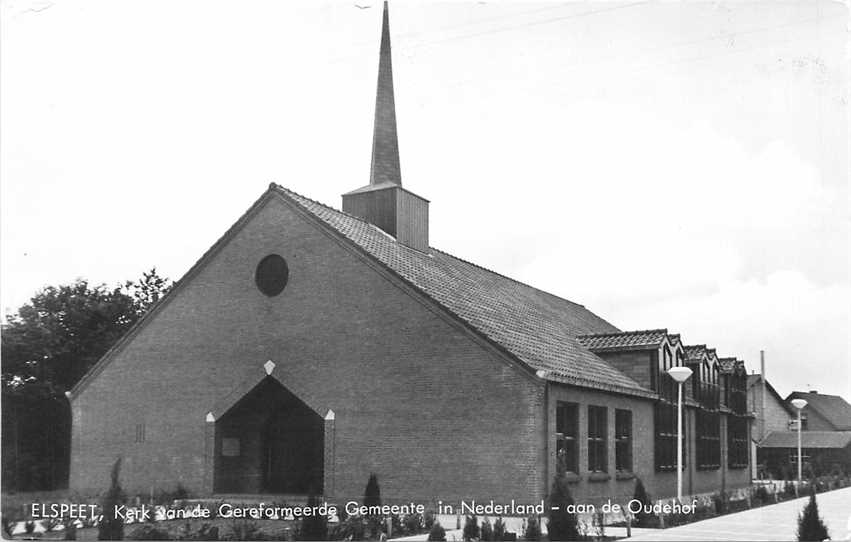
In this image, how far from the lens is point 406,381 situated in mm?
26469

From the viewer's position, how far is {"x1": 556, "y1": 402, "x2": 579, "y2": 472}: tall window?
26.5 m

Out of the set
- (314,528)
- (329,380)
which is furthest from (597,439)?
(314,528)

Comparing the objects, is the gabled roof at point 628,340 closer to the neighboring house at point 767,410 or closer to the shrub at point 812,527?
the shrub at point 812,527

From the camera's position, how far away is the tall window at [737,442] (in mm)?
43094

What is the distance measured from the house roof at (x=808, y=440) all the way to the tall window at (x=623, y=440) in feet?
132

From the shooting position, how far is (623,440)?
3055 centimetres

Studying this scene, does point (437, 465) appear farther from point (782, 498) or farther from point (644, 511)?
point (782, 498)

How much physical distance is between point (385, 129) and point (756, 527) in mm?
18477

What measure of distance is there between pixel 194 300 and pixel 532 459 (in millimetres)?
12758

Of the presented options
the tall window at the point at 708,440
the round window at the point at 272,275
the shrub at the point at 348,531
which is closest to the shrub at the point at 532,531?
the shrub at the point at 348,531

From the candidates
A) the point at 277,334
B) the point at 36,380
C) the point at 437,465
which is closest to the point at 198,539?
the point at 437,465

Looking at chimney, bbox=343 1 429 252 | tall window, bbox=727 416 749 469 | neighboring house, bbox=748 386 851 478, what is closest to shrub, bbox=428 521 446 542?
chimney, bbox=343 1 429 252

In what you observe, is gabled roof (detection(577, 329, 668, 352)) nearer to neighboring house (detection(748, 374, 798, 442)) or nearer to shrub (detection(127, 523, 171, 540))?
shrub (detection(127, 523, 171, 540))

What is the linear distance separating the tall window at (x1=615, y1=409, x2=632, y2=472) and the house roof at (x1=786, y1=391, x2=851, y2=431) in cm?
6206
